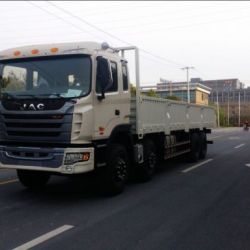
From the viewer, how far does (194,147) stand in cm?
1498

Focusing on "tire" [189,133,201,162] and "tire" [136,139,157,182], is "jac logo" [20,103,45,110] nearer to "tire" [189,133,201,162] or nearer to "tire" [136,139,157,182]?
"tire" [136,139,157,182]

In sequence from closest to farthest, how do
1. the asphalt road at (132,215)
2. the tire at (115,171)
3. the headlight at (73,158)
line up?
the asphalt road at (132,215) → the headlight at (73,158) → the tire at (115,171)

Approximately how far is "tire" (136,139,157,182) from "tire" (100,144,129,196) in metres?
1.30

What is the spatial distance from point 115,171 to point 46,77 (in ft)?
7.37

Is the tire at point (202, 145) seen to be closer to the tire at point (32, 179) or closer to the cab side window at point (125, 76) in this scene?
the cab side window at point (125, 76)

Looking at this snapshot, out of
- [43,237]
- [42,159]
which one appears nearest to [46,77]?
[42,159]

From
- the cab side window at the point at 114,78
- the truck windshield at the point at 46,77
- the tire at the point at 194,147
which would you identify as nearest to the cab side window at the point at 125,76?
the cab side window at the point at 114,78

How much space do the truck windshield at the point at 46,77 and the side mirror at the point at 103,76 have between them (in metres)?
0.21

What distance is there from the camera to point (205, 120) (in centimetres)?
1664

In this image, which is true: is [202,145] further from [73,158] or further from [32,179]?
[73,158]

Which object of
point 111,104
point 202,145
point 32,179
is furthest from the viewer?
point 202,145

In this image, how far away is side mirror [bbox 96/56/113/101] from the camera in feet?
26.7

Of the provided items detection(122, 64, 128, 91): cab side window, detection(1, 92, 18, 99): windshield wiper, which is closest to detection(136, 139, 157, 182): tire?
detection(122, 64, 128, 91): cab side window

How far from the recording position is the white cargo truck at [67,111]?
7707 mm
